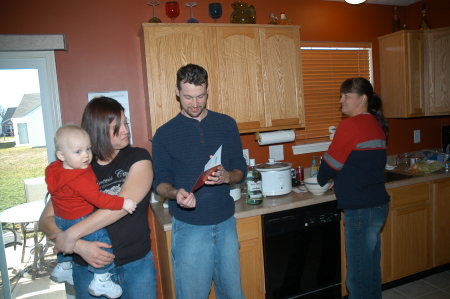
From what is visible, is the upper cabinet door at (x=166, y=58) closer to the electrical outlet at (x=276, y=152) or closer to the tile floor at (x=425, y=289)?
the electrical outlet at (x=276, y=152)

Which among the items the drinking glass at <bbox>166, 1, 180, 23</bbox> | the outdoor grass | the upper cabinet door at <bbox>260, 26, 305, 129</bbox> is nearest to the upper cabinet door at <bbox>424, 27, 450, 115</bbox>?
the upper cabinet door at <bbox>260, 26, 305, 129</bbox>

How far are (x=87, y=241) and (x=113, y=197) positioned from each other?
0.77ft

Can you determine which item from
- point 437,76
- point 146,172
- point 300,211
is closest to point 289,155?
point 300,211

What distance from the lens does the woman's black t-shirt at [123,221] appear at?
4.54 ft

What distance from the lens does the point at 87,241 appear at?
1.34 meters

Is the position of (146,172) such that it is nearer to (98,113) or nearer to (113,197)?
(113,197)

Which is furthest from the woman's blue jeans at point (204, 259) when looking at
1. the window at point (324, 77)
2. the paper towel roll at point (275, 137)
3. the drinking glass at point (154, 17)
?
the window at point (324, 77)

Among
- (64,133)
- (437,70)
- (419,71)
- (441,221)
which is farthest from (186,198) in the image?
(437,70)

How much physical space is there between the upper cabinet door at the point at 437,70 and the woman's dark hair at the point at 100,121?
2.94 metres

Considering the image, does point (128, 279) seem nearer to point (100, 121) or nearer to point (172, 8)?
point (100, 121)

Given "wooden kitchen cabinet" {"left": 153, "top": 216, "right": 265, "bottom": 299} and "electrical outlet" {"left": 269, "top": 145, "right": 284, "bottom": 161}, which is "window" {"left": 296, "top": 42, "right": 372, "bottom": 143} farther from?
"wooden kitchen cabinet" {"left": 153, "top": 216, "right": 265, "bottom": 299}

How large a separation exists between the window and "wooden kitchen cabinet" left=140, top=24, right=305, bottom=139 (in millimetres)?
481

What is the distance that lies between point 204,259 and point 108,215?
566 mm

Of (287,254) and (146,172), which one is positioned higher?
(146,172)
